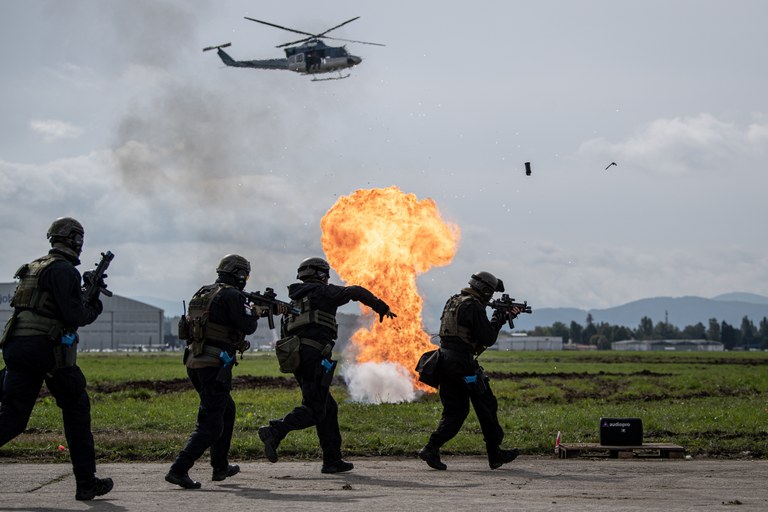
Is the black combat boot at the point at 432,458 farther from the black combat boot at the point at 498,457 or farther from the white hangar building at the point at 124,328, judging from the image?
the white hangar building at the point at 124,328

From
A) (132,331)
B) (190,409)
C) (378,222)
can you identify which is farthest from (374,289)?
(132,331)

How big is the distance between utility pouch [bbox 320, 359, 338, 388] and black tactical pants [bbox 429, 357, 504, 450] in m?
1.45

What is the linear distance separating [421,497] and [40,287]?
13.3 feet

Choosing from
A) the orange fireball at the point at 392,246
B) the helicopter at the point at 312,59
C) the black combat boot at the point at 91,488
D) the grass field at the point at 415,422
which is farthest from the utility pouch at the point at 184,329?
the helicopter at the point at 312,59

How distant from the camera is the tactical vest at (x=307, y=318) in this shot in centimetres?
1202

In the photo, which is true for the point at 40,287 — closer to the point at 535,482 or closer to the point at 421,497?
the point at 421,497

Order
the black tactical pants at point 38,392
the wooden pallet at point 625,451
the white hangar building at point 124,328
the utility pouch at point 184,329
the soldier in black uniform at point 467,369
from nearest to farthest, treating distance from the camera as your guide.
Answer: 1. the black tactical pants at point 38,392
2. the utility pouch at point 184,329
3. the soldier in black uniform at point 467,369
4. the wooden pallet at point 625,451
5. the white hangar building at point 124,328

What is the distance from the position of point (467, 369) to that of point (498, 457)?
110 centimetres

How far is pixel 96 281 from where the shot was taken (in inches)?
409

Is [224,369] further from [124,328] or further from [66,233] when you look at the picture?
[124,328]

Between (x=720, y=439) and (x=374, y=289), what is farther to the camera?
(x=374, y=289)

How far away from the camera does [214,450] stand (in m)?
11.2

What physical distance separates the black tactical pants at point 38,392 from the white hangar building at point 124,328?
130933mm

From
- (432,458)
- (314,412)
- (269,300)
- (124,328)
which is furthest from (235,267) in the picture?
(124,328)
